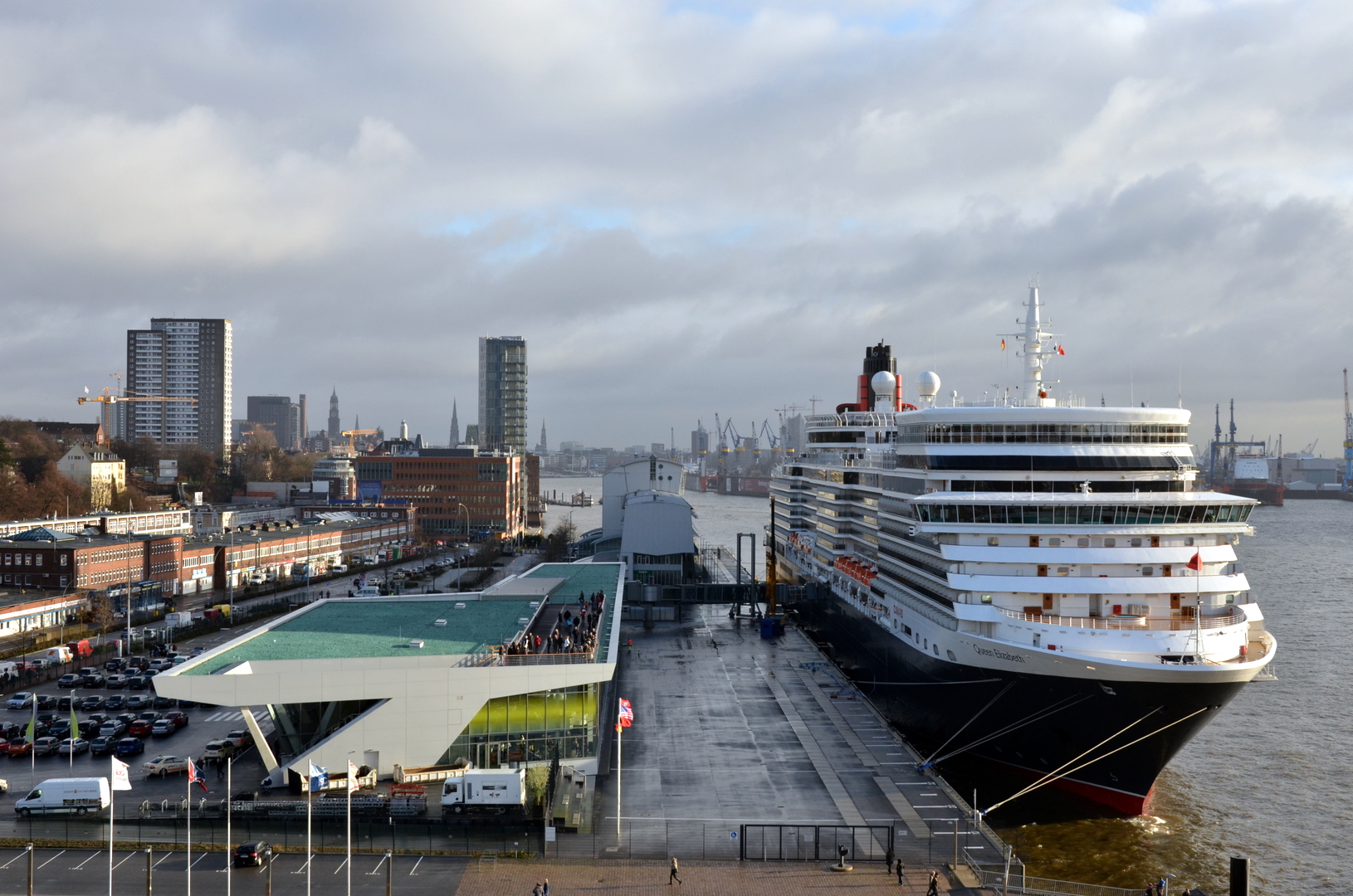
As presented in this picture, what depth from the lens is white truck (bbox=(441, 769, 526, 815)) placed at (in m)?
28.2

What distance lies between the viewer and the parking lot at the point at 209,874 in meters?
A: 23.5

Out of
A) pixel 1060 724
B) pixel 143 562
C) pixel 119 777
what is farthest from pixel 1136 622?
pixel 143 562

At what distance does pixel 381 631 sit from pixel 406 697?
26.2ft

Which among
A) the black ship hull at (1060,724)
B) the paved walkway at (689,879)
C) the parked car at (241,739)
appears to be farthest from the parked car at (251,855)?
the black ship hull at (1060,724)

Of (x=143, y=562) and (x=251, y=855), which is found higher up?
(x=143, y=562)

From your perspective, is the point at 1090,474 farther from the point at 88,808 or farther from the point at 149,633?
the point at 149,633

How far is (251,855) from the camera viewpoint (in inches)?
976

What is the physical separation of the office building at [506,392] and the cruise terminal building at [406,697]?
157759 millimetres

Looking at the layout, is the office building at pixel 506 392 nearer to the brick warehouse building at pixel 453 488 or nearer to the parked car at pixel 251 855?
the brick warehouse building at pixel 453 488

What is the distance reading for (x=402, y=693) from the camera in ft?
98.9

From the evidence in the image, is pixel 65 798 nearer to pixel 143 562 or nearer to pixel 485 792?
pixel 485 792

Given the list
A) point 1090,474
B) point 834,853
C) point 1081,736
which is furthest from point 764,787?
point 1090,474

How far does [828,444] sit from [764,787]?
31083 mm

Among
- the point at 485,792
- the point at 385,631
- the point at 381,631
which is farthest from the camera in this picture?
the point at 385,631
